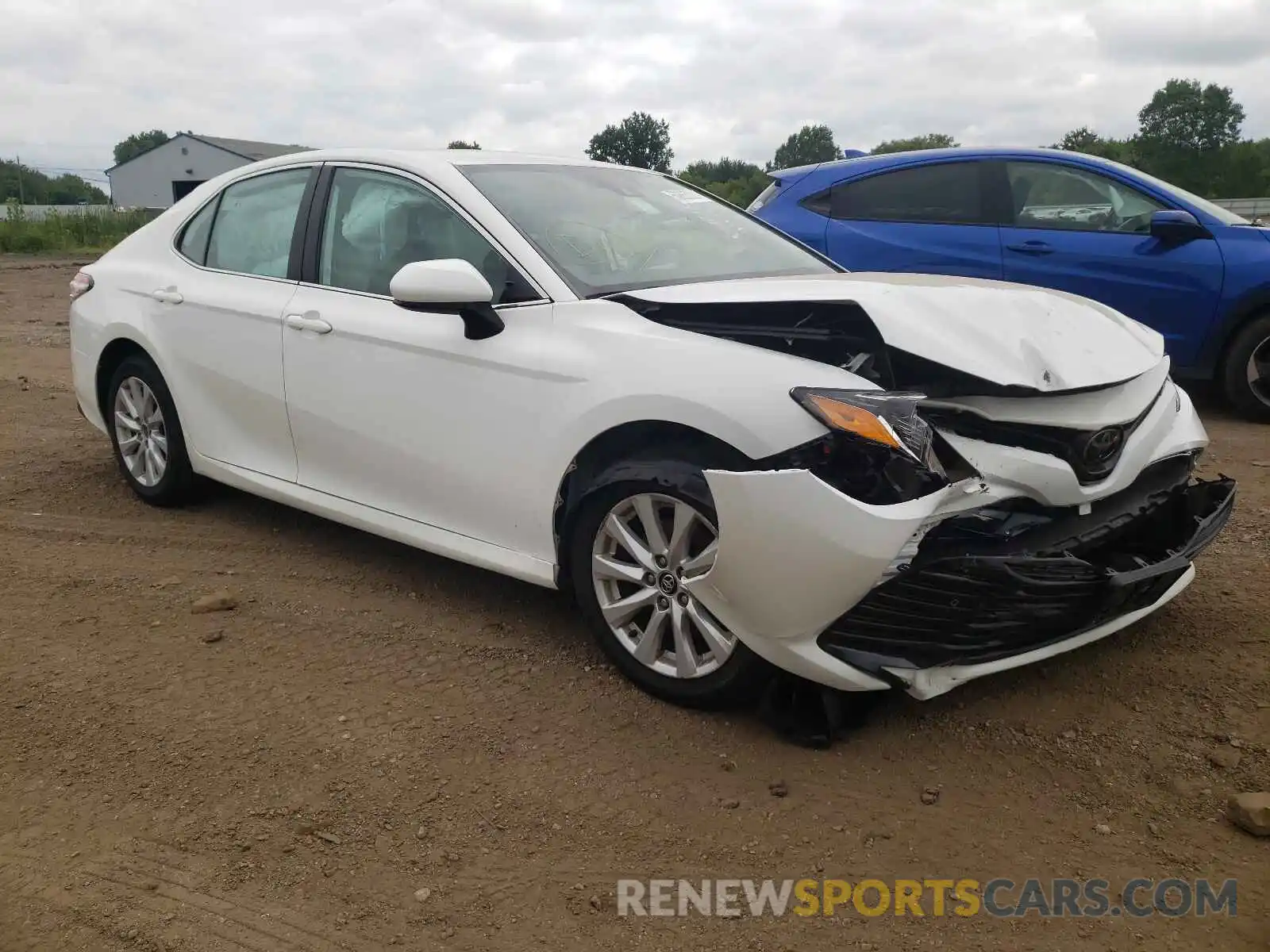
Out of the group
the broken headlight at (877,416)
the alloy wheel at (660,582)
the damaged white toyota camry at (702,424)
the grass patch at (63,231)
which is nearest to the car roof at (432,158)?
the damaged white toyota camry at (702,424)

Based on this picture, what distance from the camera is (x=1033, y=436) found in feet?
9.56

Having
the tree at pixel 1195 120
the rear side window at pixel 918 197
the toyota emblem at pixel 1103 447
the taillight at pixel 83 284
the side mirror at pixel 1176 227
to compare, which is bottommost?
the toyota emblem at pixel 1103 447

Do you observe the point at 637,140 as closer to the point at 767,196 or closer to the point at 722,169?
the point at 722,169

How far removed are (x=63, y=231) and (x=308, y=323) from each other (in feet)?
92.2

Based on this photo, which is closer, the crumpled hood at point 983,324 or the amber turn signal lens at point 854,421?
the amber turn signal lens at point 854,421

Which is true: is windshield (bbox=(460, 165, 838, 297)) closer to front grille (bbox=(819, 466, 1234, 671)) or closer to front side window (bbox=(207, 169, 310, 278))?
front side window (bbox=(207, 169, 310, 278))

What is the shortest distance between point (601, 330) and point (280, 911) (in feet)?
5.80

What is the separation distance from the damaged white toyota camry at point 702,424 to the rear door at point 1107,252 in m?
3.09

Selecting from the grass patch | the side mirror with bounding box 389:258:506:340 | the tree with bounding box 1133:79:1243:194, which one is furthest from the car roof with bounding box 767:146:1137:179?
the tree with bounding box 1133:79:1243:194

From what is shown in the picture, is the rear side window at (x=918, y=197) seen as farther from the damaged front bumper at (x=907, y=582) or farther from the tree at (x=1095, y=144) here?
the tree at (x=1095, y=144)

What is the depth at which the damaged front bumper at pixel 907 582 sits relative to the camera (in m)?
2.65

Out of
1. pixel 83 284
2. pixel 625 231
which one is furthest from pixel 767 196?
pixel 83 284

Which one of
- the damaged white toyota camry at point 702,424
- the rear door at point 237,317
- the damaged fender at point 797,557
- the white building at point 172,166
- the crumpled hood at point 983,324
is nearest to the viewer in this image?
the damaged fender at point 797,557

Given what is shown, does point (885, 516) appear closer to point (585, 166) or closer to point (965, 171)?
point (585, 166)
